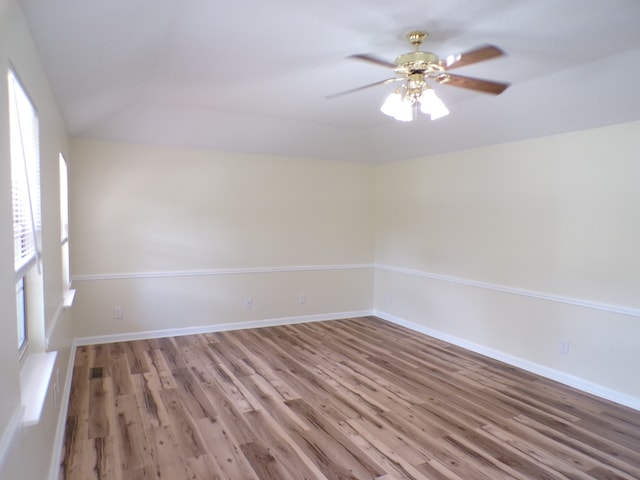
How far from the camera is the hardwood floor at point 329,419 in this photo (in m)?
2.29

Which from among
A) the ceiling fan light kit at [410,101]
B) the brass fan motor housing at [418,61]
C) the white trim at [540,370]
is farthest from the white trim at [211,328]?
the brass fan motor housing at [418,61]

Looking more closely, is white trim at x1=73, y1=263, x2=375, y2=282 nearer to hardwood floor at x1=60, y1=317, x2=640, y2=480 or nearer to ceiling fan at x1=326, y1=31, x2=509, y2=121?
hardwood floor at x1=60, y1=317, x2=640, y2=480

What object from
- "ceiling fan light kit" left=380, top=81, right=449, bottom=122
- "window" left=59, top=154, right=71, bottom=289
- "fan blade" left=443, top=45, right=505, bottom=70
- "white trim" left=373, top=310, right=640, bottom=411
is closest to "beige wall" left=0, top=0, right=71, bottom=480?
"window" left=59, top=154, right=71, bottom=289

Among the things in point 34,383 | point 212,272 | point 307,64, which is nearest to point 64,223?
point 212,272

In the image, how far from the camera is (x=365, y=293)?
5.76 metres

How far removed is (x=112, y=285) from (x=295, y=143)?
8.34ft

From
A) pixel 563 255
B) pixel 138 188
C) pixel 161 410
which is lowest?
pixel 161 410

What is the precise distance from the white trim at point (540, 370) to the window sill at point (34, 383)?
12.1 feet

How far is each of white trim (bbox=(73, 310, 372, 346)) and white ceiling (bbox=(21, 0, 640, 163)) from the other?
2053 mm

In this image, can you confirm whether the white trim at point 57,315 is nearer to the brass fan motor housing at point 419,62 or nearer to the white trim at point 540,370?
the brass fan motor housing at point 419,62

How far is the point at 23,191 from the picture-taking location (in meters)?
1.75

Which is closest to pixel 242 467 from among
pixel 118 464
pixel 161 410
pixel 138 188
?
pixel 118 464

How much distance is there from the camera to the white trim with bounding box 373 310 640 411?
312 cm

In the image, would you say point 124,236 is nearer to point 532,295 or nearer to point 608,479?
point 532,295
